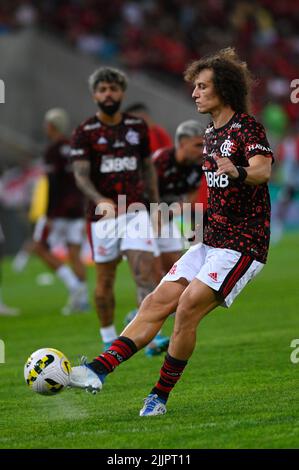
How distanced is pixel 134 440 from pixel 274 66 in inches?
1002

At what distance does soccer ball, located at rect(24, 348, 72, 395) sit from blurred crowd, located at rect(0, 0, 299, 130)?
804 inches

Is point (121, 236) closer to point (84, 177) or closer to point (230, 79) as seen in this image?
point (84, 177)

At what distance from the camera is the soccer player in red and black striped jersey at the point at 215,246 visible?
6633mm

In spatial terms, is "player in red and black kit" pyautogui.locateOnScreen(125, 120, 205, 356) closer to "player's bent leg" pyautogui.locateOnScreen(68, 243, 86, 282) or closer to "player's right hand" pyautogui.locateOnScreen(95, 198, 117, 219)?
"player's right hand" pyautogui.locateOnScreen(95, 198, 117, 219)

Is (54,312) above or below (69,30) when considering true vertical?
below

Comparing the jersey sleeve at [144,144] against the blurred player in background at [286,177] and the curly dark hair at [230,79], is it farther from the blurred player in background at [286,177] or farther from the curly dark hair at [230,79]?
the blurred player in background at [286,177]

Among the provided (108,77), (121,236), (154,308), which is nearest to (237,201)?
(154,308)

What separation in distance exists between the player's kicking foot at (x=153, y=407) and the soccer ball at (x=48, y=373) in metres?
0.54

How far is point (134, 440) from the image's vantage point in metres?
5.93

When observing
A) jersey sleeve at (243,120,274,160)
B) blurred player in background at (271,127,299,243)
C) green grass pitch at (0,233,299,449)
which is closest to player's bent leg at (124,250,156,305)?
green grass pitch at (0,233,299,449)

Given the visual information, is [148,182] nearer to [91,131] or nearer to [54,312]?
[91,131]

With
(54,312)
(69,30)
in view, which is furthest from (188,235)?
(69,30)

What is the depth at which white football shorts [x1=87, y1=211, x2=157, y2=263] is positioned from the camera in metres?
9.48

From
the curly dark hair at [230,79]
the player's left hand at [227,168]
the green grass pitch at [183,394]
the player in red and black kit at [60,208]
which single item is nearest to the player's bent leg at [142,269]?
the green grass pitch at [183,394]
